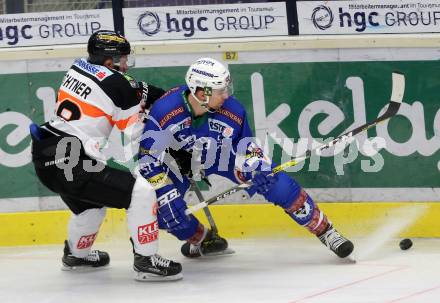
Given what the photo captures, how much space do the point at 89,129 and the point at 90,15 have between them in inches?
62.5

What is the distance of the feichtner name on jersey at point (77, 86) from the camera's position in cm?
477

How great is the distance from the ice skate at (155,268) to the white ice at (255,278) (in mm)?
36

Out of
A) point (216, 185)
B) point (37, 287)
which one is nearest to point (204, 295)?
point (37, 287)

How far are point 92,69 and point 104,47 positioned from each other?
157mm

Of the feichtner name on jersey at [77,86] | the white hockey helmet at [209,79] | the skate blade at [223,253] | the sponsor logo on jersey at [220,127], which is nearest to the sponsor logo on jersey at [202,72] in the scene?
the white hockey helmet at [209,79]

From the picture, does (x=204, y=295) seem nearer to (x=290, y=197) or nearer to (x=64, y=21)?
(x=290, y=197)

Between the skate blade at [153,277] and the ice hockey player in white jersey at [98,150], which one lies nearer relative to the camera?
the ice hockey player in white jersey at [98,150]

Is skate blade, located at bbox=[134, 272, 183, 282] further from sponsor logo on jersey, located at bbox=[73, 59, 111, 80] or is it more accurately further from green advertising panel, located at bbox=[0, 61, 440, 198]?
green advertising panel, located at bbox=[0, 61, 440, 198]

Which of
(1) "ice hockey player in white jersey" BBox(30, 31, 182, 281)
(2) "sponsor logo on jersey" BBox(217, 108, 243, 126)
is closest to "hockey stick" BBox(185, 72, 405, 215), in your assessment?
(2) "sponsor logo on jersey" BBox(217, 108, 243, 126)

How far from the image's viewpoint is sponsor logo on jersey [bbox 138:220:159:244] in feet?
15.6

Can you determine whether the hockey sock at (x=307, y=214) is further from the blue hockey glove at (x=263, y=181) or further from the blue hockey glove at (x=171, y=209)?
the blue hockey glove at (x=171, y=209)

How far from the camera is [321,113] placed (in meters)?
6.00

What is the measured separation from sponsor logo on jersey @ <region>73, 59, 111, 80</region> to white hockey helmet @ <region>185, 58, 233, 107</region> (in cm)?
47

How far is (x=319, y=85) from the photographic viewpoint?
6.00m
